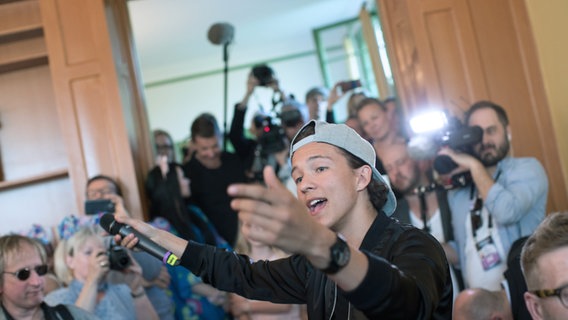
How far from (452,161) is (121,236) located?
178cm

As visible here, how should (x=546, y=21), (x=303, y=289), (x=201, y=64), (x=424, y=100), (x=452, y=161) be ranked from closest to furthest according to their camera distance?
(x=303, y=289) → (x=452, y=161) → (x=546, y=21) → (x=424, y=100) → (x=201, y=64)

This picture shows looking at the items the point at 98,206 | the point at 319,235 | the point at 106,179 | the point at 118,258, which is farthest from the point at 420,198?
the point at 319,235

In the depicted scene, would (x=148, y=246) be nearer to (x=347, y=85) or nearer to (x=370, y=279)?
A: (x=370, y=279)

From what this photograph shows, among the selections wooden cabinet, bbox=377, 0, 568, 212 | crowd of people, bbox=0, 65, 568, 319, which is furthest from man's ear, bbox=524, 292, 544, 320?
wooden cabinet, bbox=377, 0, 568, 212

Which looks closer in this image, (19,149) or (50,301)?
(50,301)

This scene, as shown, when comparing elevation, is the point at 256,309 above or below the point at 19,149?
below

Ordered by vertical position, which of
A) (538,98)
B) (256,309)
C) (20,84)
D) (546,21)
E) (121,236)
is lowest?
(256,309)

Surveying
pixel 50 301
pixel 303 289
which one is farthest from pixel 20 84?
pixel 303 289

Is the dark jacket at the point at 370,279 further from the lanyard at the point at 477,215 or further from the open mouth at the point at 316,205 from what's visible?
the lanyard at the point at 477,215

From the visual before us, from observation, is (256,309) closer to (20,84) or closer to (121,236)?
(121,236)

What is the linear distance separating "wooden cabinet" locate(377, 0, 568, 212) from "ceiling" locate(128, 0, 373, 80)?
3165mm

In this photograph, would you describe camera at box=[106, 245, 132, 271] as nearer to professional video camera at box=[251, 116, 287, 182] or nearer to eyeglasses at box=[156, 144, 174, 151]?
professional video camera at box=[251, 116, 287, 182]

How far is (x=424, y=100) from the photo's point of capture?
14.1 ft

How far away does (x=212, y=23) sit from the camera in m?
7.82
